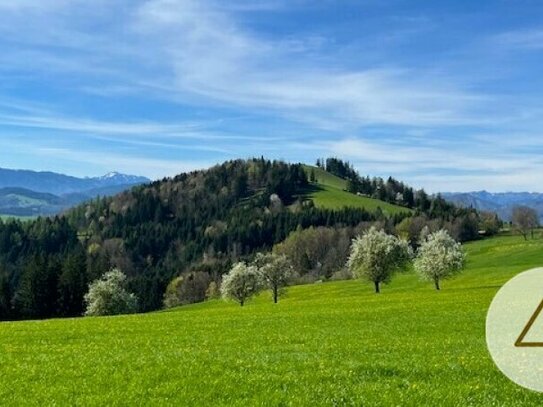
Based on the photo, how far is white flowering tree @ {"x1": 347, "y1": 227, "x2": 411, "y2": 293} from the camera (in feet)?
330

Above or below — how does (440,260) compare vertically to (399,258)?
below

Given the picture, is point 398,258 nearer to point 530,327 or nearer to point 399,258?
point 399,258

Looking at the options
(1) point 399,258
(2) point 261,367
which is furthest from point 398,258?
(2) point 261,367

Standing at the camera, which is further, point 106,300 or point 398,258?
point 106,300

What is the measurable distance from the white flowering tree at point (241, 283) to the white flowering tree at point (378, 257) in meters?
26.9

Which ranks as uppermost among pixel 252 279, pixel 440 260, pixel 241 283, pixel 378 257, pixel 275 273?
pixel 378 257

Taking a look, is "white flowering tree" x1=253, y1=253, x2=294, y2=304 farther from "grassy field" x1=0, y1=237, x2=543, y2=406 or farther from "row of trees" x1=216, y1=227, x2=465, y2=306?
"grassy field" x1=0, y1=237, x2=543, y2=406

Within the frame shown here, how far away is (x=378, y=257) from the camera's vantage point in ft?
330

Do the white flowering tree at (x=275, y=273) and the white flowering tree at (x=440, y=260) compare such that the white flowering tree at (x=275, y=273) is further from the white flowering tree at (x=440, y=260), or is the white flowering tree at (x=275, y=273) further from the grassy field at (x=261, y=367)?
the grassy field at (x=261, y=367)

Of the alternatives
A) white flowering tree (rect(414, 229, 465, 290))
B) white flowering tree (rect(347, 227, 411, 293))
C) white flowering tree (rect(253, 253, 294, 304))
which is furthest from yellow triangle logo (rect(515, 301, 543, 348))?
white flowering tree (rect(253, 253, 294, 304))

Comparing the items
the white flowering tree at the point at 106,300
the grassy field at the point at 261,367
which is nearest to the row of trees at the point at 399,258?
the white flowering tree at the point at 106,300

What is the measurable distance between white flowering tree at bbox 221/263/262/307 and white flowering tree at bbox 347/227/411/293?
88.3ft

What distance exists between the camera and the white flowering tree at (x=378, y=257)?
3962 inches

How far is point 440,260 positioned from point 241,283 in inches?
1698
